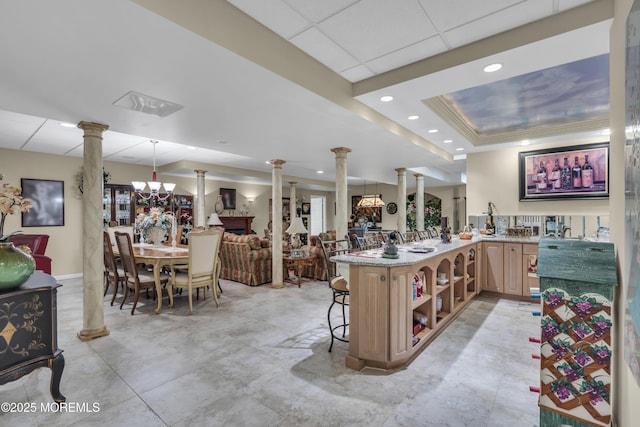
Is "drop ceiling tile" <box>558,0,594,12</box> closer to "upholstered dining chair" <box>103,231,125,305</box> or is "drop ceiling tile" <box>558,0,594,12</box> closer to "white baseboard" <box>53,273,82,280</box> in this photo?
"upholstered dining chair" <box>103,231,125,305</box>

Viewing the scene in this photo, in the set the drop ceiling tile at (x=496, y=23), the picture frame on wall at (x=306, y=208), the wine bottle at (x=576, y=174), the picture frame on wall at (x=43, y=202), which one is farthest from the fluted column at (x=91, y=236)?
Result: the picture frame on wall at (x=306, y=208)

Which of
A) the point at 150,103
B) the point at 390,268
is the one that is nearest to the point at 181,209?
the point at 150,103

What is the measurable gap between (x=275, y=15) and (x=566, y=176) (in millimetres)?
5171

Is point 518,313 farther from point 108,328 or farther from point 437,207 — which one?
point 437,207

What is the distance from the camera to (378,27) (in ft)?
6.87

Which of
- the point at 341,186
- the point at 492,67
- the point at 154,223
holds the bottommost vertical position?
the point at 154,223

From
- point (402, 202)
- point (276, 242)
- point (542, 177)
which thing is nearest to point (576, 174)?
point (542, 177)

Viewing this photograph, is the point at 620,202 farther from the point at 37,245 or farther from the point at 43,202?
the point at 43,202

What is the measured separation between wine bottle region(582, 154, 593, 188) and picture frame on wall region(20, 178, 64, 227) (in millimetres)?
9472

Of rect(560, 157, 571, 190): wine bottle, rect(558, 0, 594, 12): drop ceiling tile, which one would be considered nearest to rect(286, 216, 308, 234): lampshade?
rect(560, 157, 571, 190): wine bottle

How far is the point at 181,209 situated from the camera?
8352mm

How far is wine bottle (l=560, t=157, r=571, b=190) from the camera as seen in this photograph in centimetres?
488

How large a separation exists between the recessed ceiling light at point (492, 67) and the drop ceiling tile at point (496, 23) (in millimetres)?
253
